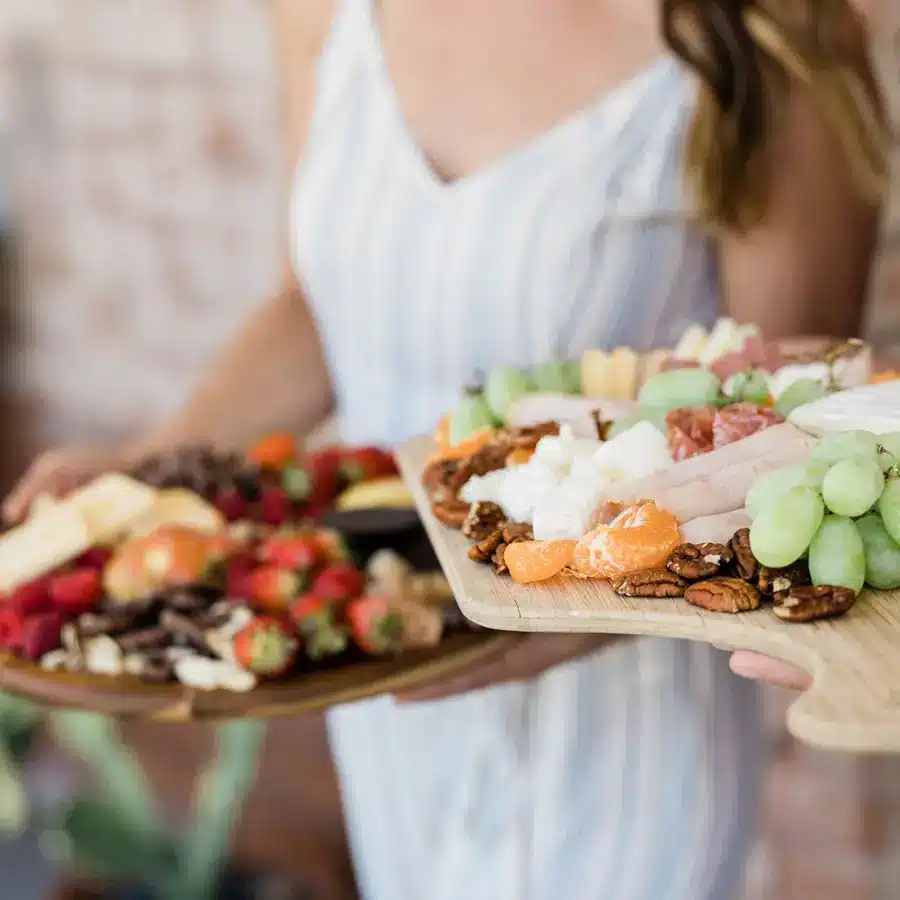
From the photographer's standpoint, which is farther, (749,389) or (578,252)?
(578,252)

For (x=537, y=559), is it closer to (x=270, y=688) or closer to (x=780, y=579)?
(x=780, y=579)

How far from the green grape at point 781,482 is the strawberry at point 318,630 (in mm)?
270

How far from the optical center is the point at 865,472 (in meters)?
0.46

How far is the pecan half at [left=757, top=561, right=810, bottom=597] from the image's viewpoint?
1.54 feet

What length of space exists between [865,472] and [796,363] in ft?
0.77

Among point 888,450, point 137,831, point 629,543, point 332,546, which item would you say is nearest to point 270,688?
point 332,546

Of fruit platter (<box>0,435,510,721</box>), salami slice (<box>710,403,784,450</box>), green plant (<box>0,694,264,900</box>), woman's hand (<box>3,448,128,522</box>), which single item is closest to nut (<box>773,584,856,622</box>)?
salami slice (<box>710,403,784,450</box>)

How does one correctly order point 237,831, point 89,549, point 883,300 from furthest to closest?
point 237,831 → point 883,300 → point 89,549

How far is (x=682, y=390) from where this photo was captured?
61 cm

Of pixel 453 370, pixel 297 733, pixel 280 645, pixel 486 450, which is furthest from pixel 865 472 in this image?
pixel 297 733

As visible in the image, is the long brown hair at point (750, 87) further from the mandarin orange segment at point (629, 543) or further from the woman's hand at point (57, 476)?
the woman's hand at point (57, 476)

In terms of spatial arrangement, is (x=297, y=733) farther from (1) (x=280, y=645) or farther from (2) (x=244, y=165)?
(1) (x=280, y=645)

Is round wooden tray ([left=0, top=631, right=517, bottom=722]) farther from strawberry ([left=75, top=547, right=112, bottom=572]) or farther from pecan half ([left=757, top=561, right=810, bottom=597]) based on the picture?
pecan half ([left=757, top=561, right=810, bottom=597])

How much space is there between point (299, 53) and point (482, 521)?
0.64 m
